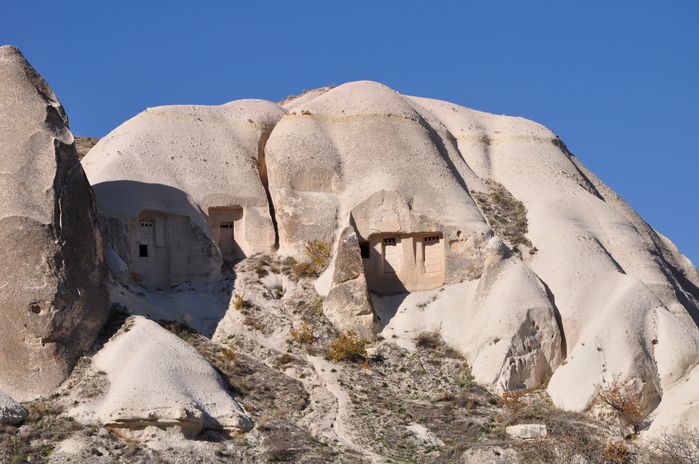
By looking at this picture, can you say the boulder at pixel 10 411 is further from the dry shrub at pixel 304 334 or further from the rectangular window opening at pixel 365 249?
the rectangular window opening at pixel 365 249

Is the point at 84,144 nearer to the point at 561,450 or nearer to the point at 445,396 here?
the point at 445,396

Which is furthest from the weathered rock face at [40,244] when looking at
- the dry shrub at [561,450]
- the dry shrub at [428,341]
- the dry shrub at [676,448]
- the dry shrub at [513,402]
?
the dry shrub at [676,448]

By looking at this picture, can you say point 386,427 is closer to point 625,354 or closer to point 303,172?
point 625,354

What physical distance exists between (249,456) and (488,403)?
6.67 metres

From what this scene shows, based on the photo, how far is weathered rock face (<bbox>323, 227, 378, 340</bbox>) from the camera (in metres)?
24.4

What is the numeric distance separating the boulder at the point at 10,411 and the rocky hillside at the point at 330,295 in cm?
5

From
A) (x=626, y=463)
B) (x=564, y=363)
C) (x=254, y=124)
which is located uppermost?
(x=254, y=124)

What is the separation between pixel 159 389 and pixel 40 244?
181 inches

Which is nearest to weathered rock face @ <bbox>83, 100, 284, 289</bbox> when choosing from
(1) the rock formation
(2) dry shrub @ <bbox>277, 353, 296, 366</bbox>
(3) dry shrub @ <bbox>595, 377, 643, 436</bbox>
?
(1) the rock formation

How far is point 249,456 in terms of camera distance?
18625 millimetres

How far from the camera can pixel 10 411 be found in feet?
60.0

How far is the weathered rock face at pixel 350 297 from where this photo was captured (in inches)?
959

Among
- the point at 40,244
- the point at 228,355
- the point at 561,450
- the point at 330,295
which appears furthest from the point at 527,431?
the point at 40,244

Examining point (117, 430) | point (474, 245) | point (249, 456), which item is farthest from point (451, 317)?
point (117, 430)
